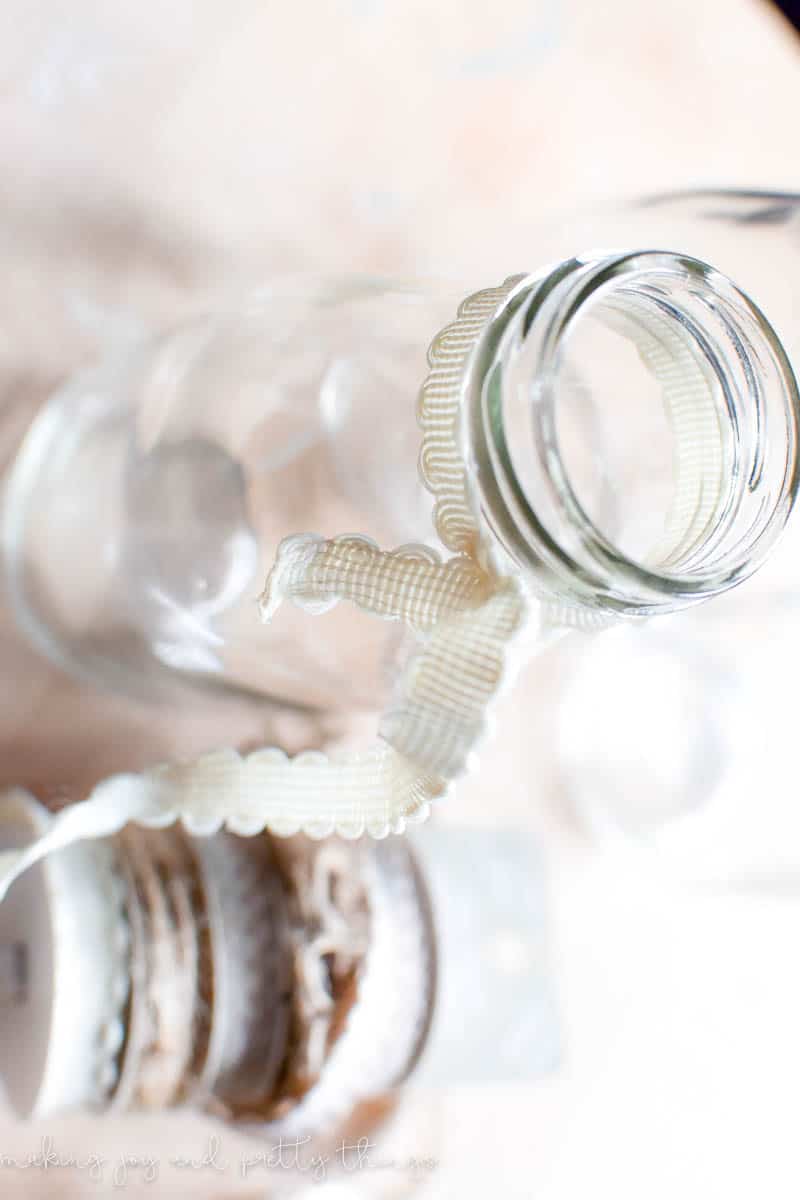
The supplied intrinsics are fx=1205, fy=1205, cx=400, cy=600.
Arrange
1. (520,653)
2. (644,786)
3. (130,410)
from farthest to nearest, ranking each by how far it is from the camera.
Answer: (644,786), (130,410), (520,653)

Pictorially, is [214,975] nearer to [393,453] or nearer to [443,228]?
[393,453]

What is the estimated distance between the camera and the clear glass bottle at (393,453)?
7.9 inches

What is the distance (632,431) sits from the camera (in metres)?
0.25

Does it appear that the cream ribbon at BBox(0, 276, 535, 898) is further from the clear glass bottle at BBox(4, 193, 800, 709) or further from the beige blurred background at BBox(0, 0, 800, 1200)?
the beige blurred background at BBox(0, 0, 800, 1200)

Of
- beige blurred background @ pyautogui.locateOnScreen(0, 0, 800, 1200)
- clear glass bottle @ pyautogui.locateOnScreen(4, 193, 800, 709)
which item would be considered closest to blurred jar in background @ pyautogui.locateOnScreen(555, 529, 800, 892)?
beige blurred background @ pyautogui.locateOnScreen(0, 0, 800, 1200)

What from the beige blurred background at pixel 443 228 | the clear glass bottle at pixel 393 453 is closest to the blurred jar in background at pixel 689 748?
the beige blurred background at pixel 443 228

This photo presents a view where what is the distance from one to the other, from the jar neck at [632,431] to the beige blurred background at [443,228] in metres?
0.08

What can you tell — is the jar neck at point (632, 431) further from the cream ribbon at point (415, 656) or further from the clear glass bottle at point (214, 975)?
the clear glass bottle at point (214, 975)

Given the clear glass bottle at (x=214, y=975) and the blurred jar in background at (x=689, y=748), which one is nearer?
the clear glass bottle at (x=214, y=975)

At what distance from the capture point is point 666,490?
0.78ft

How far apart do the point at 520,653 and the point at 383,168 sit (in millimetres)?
239

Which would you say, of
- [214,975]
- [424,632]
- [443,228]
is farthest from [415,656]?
[443,228]

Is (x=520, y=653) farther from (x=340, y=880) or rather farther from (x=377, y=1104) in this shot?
(x=377, y=1104)

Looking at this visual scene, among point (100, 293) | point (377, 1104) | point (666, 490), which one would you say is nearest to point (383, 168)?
point (100, 293)
